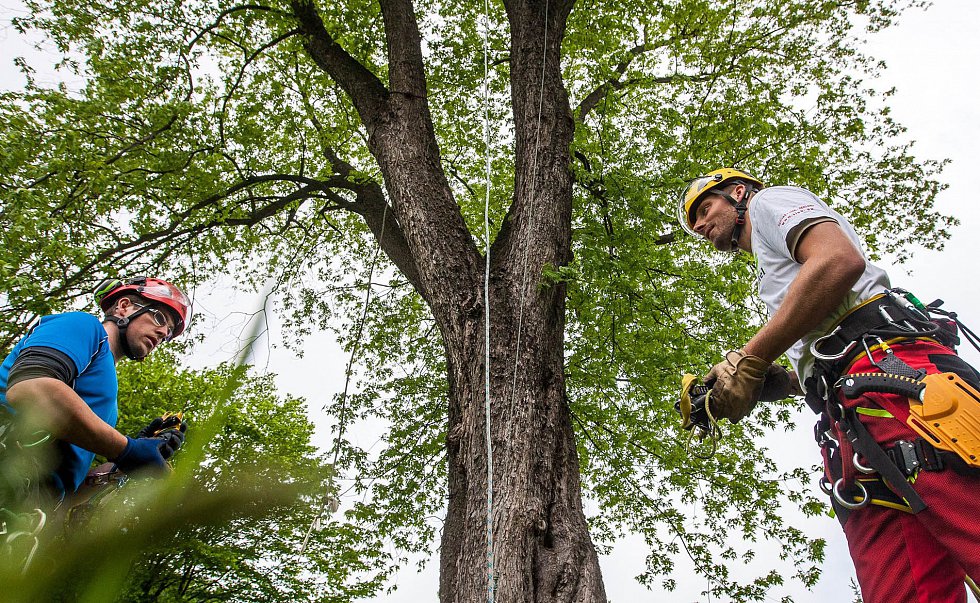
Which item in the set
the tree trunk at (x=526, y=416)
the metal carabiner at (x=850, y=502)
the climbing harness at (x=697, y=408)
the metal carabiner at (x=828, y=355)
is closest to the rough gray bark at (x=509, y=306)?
the tree trunk at (x=526, y=416)

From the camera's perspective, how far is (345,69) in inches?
191

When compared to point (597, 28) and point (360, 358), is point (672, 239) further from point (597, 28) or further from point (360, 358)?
point (360, 358)

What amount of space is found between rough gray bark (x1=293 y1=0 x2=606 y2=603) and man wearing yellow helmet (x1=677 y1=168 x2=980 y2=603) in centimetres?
128

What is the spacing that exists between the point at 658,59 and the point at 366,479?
6.96m

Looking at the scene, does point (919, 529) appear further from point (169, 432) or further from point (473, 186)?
point (473, 186)

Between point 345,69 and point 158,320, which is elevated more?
point 345,69

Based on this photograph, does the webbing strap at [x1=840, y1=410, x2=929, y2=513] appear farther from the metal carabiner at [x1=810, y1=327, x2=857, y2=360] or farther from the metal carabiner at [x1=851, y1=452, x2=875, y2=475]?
the metal carabiner at [x1=810, y1=327, x2=857, y2=360]

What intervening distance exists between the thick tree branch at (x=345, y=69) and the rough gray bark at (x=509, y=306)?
0.01 metres

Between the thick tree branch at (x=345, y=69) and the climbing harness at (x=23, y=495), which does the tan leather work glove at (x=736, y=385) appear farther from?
the thick tree branch at (x=345, y=69)

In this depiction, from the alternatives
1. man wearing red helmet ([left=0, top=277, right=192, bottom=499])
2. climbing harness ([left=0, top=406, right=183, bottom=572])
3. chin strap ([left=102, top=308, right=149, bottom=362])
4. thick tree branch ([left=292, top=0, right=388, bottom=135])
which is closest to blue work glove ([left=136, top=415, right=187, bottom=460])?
man wearing red helmet ([left=0, top=277, right=192, bottom=499])

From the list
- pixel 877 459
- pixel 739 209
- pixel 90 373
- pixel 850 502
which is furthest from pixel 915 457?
pixel 90 373

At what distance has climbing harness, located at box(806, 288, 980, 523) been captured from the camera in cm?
145

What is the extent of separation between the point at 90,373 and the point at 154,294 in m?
0.36

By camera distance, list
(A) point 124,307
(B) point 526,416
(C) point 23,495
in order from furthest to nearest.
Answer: (B) point 526,416 → (A) point 124,307 → (C) point 23,495
